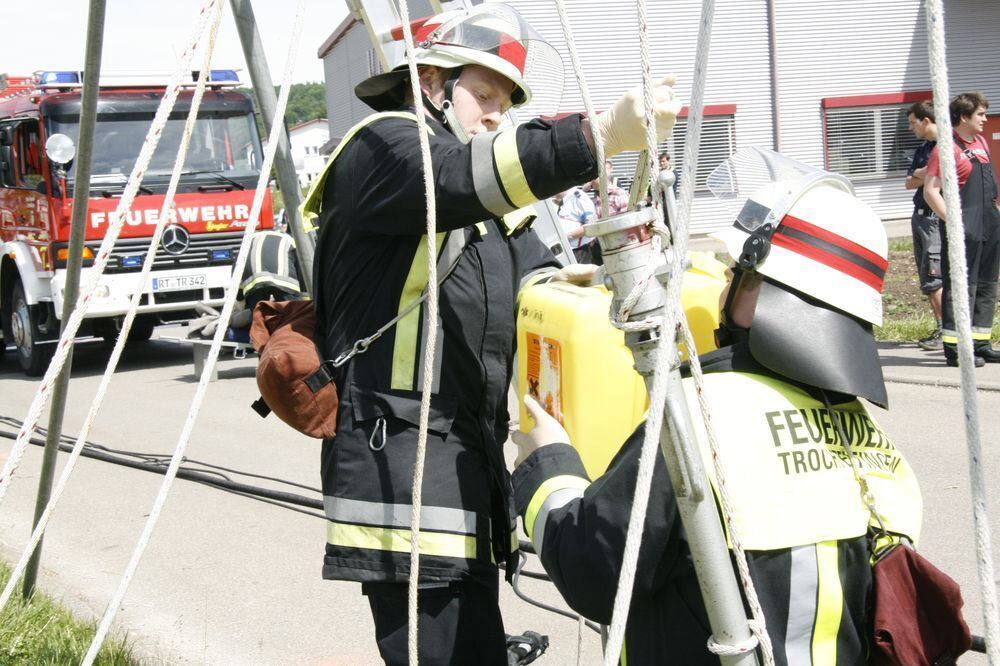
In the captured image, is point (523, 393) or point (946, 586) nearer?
point (946, 586)

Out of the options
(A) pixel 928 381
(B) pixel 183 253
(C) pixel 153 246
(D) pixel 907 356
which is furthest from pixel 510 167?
(B) pixel 183 253

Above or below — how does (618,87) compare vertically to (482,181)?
above

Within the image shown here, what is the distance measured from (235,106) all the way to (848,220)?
426 inches

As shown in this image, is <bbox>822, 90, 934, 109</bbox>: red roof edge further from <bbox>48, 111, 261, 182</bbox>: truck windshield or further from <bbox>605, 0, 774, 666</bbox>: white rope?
<bbox>605, 0, 774, 666</bbox>: white rope

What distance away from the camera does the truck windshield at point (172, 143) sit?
10984 mm

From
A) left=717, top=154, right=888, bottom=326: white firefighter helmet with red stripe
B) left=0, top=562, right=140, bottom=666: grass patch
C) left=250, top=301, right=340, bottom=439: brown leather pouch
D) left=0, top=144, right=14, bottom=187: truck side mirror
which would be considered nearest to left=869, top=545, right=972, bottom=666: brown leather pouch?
left=717, top=154, right=888, bottom=326: white firefighter helmet with red stripe

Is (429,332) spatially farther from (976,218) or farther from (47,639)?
(976,218)

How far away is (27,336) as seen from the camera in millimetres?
11688

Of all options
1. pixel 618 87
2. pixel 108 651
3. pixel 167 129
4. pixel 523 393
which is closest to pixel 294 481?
pixel 108 651

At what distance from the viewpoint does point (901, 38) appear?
80.4ft

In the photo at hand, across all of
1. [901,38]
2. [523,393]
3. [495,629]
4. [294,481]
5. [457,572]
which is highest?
[901,38]

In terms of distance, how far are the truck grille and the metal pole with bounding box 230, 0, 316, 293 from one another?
8.52 metres

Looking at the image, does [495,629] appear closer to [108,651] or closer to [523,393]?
[523,393]

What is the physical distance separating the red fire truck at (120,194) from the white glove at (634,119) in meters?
9.74
